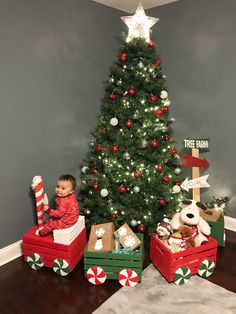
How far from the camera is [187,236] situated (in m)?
→ 2.10

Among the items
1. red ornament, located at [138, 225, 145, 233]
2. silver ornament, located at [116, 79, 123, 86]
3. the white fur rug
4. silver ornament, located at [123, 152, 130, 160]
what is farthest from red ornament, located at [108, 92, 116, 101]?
the white fur rug

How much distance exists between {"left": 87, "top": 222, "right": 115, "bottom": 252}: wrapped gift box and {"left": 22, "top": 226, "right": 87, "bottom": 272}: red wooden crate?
0.50ft

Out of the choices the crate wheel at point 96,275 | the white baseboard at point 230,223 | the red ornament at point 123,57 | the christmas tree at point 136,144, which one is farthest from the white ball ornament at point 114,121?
the white baseboard at point 230,223

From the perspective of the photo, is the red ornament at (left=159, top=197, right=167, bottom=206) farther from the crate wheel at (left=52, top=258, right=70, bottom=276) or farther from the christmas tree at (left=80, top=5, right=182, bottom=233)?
the crate wheel at (left=52, top=258, right=70, bottom=276)

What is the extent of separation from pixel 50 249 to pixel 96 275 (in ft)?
1.40

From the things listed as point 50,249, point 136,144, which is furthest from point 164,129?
point 50,249

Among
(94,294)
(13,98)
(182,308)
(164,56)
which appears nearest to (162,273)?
(182,308)

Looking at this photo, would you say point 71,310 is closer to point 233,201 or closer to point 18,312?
point 18,312

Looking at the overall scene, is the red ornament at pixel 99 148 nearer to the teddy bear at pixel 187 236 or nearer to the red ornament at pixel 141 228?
the red ornament at pixel 141 228

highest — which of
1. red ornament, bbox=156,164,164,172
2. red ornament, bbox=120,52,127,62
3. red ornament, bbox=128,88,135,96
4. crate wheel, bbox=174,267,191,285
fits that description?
red ornament, bbox=120,52,127,62

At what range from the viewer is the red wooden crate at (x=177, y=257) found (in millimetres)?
1948

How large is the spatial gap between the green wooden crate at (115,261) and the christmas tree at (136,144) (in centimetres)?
50

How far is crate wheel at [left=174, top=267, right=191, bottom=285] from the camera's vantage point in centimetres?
195

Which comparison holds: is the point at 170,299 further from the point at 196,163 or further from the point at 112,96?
the point at 112,96
